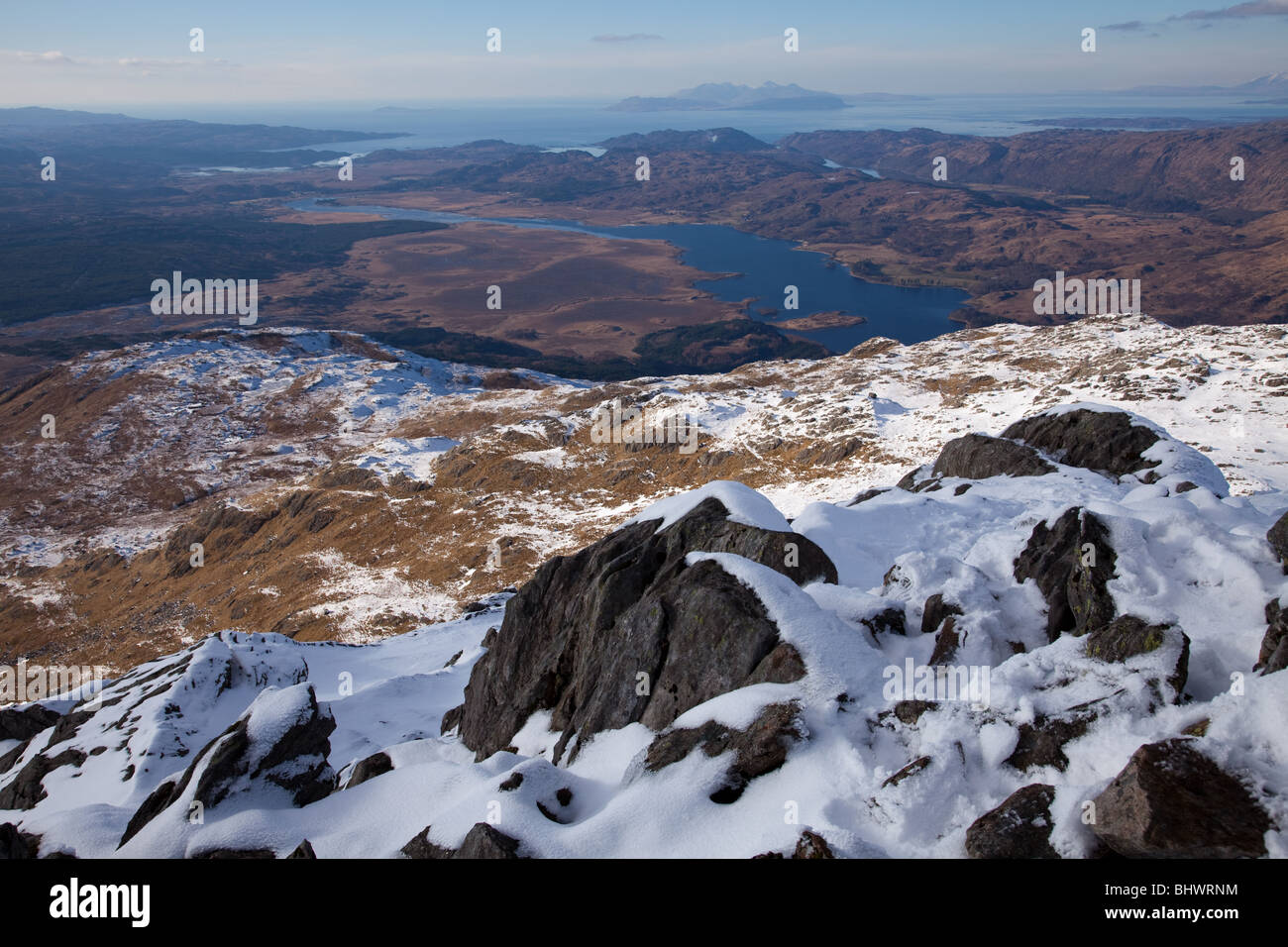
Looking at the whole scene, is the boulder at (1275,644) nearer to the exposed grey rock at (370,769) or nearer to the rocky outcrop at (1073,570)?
the rocky outcrop at (1073,570)

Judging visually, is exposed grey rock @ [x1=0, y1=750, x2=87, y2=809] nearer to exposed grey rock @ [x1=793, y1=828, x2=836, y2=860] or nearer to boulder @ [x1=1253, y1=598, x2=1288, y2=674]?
exposed grey rock @ [x1=793, y1=828, x2=836, y2=860]

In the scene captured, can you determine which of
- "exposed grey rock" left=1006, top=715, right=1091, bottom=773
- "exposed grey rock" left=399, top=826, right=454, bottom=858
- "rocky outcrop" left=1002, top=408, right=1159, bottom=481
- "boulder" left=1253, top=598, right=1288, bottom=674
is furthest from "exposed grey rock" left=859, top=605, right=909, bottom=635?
"rocky outcrop" left=1002, top=408, right=1159, bottom=481

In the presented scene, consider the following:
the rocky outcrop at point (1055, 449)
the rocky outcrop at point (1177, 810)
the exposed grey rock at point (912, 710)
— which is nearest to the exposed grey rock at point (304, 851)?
the exposed grey rock at point (912, 710)

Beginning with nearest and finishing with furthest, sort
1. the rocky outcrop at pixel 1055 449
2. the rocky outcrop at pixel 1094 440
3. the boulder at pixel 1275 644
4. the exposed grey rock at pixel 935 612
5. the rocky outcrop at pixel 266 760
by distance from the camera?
the boulder at pixel 1275 644 < the exposed grey rock at pixel 935 612 < the rocky outcrop at pixel 266 760 < the rocky outcrop at pixel 1094 440 < the rocky outcrop at pixel 1055 449

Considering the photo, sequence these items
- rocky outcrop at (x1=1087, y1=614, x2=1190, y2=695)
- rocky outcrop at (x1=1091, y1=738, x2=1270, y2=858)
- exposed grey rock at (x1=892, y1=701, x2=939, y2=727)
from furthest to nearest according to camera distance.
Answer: exposed grey rock at (x1=892, y1=701, x2=939, y2=727) < rocky outcrop at (x1=1087, y1=614, x2=1190, y2=695) < rocky outcrop at (x1=1091, y1=738, x2=1270, y2=858)
